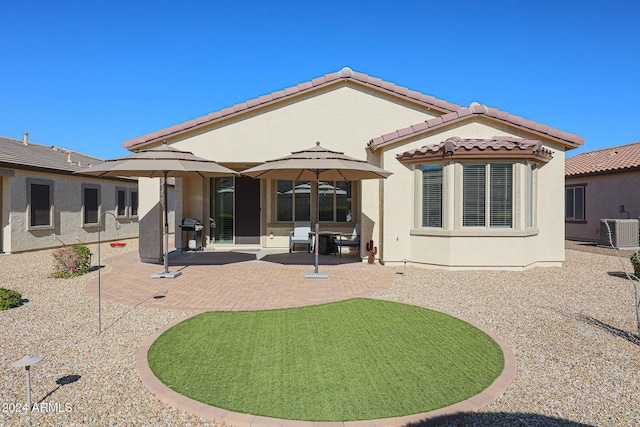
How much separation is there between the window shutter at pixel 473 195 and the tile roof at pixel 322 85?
129 inches

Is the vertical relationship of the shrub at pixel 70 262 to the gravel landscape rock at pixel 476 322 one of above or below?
above

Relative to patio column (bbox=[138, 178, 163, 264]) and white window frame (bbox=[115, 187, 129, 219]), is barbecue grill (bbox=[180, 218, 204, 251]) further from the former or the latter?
white window frame (bbox=[115, 187, 129, 219])

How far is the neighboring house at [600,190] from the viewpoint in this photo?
17766mm

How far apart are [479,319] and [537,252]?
20.6 feet

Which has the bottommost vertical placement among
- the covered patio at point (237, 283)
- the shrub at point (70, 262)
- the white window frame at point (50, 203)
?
the covered patio at point (237, 283)

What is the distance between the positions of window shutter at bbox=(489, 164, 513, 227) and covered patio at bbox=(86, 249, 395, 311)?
138 inches

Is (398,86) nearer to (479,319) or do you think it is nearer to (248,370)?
(479,319)

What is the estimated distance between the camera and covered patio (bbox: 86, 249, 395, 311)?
24.0 feet

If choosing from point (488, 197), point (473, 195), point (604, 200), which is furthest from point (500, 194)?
point (604, 200)

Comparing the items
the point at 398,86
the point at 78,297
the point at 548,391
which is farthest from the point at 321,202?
the point at 548,391

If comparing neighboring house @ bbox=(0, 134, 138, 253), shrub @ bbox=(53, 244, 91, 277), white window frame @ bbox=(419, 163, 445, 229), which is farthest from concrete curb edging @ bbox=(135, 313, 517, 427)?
neighboring house @ bbox=(0, 134, 138, 253)

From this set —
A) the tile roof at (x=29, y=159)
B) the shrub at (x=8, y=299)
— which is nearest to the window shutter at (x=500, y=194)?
the shrub at (x=8, y=299)

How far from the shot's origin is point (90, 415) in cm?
338

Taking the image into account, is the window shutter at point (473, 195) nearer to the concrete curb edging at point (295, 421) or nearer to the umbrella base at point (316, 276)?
the umbrella base at point (316, 276)
